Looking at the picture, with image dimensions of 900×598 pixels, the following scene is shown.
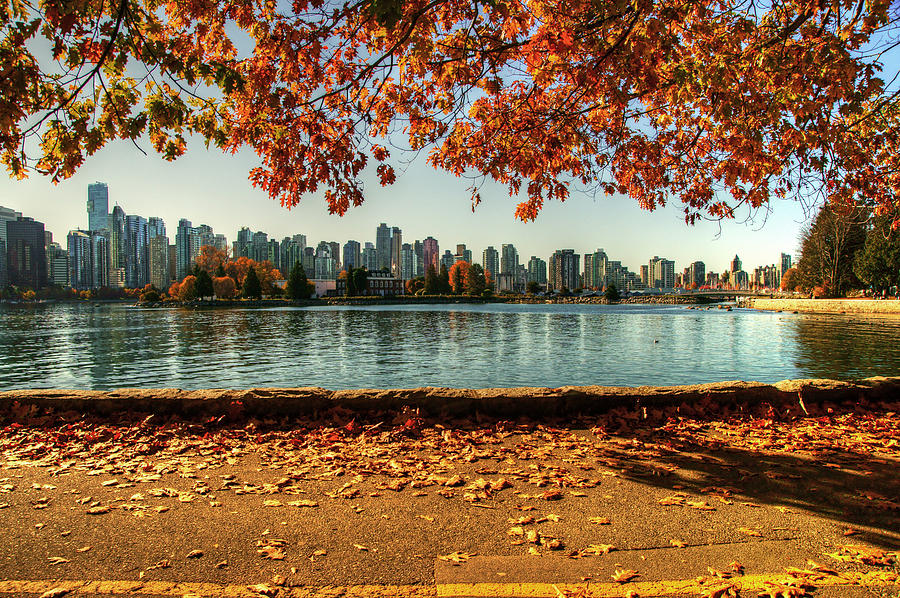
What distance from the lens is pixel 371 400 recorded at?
7156 mm

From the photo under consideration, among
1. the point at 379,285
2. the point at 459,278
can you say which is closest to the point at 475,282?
the point at 459,278

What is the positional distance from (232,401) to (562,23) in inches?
257

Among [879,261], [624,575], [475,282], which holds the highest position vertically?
[475,282]

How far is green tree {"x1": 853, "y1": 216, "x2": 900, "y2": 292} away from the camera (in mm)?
66938

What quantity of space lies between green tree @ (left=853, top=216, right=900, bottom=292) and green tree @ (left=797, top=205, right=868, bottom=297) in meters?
3.79

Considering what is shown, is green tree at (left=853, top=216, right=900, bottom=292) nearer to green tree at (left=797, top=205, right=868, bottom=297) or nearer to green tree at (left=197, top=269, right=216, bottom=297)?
green tree at (left=797, top=205, right=868, bottom=297)

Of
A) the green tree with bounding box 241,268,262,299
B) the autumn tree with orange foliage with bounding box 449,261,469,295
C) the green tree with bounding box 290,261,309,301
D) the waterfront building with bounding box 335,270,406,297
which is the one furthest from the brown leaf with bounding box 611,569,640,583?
the autumn tree with orange foliage with bounding box 449,261,469,295

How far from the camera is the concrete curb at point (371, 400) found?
708 cm

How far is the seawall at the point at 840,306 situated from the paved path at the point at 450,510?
75.5m

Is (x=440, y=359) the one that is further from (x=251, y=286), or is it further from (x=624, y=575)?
(x=251, y=286)

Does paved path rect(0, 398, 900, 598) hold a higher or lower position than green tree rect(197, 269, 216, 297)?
lower

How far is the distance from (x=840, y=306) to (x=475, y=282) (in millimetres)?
112443

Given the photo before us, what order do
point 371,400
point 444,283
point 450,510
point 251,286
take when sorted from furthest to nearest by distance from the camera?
point 444,283 → point 251,286 → point 371,400 → point 450,510

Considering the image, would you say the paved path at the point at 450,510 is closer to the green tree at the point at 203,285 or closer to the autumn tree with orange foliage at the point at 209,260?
the green tree at the point at 203,285
